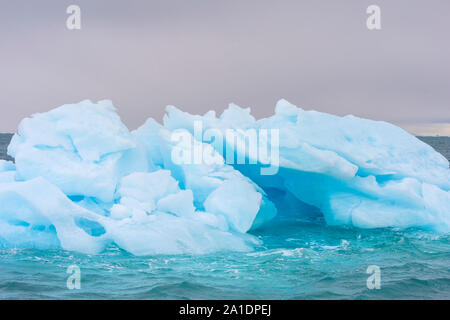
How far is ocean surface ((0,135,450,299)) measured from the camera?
6.91 metres

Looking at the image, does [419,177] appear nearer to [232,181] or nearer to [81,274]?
[232,181]

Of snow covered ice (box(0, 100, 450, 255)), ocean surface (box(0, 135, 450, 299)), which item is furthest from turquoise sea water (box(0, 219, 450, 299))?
snow covered ice (box(0, 100, 450, 255))

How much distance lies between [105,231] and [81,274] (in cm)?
218

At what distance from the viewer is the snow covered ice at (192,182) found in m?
9.05

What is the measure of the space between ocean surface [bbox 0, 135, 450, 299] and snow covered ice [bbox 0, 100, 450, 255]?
1.56 ft

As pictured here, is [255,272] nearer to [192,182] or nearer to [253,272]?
[253,272]

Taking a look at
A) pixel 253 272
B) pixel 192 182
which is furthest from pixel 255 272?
pixel 192 182

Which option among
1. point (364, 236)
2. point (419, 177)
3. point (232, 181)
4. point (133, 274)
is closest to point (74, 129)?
point (232, 181)

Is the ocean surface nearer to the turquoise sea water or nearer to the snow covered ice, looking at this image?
the turquoise sea water

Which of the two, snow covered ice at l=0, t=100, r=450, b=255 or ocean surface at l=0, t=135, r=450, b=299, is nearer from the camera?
ocean surface at l=0, t=135, r=450, b=299

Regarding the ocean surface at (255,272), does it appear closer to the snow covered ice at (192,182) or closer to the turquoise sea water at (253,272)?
the turquoise sea water at (253,272)

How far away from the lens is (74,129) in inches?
417

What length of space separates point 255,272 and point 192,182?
321 centimetres
